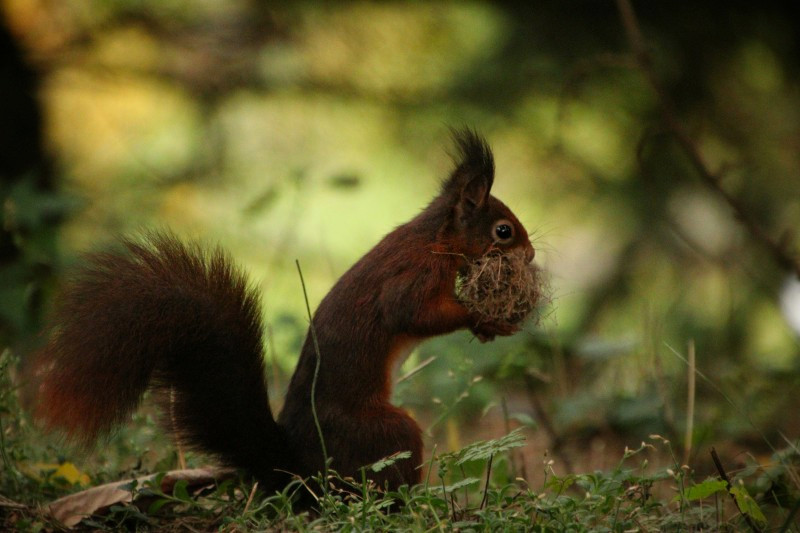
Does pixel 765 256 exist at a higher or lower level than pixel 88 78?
lower

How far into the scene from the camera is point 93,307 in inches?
85.2

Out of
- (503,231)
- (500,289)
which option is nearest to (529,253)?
(503,231)

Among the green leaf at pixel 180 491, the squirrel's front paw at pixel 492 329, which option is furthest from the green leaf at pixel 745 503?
the green leaf at pixel 180 491

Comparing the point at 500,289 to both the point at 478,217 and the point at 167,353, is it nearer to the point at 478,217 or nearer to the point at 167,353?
the point at 478,217

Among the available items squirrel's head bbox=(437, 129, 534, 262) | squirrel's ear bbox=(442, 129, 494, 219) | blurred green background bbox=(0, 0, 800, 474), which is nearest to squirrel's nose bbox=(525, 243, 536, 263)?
squirrel's head bbox=(437, 129, 534, 262)

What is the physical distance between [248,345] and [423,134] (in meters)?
3.28

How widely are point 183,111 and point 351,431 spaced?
150 inches

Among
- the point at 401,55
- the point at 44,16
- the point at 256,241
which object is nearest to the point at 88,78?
the point at 44,16

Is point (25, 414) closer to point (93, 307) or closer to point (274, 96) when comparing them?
point (93, 307)

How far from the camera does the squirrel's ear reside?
8.45ft

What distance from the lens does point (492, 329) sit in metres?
2.48

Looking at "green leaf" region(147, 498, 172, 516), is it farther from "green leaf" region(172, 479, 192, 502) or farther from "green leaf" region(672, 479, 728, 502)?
"green leaf" region(672, 479, 728, 502)

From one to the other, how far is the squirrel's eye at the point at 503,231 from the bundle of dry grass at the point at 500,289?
2.2 inches

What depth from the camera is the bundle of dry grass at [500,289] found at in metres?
2.44
